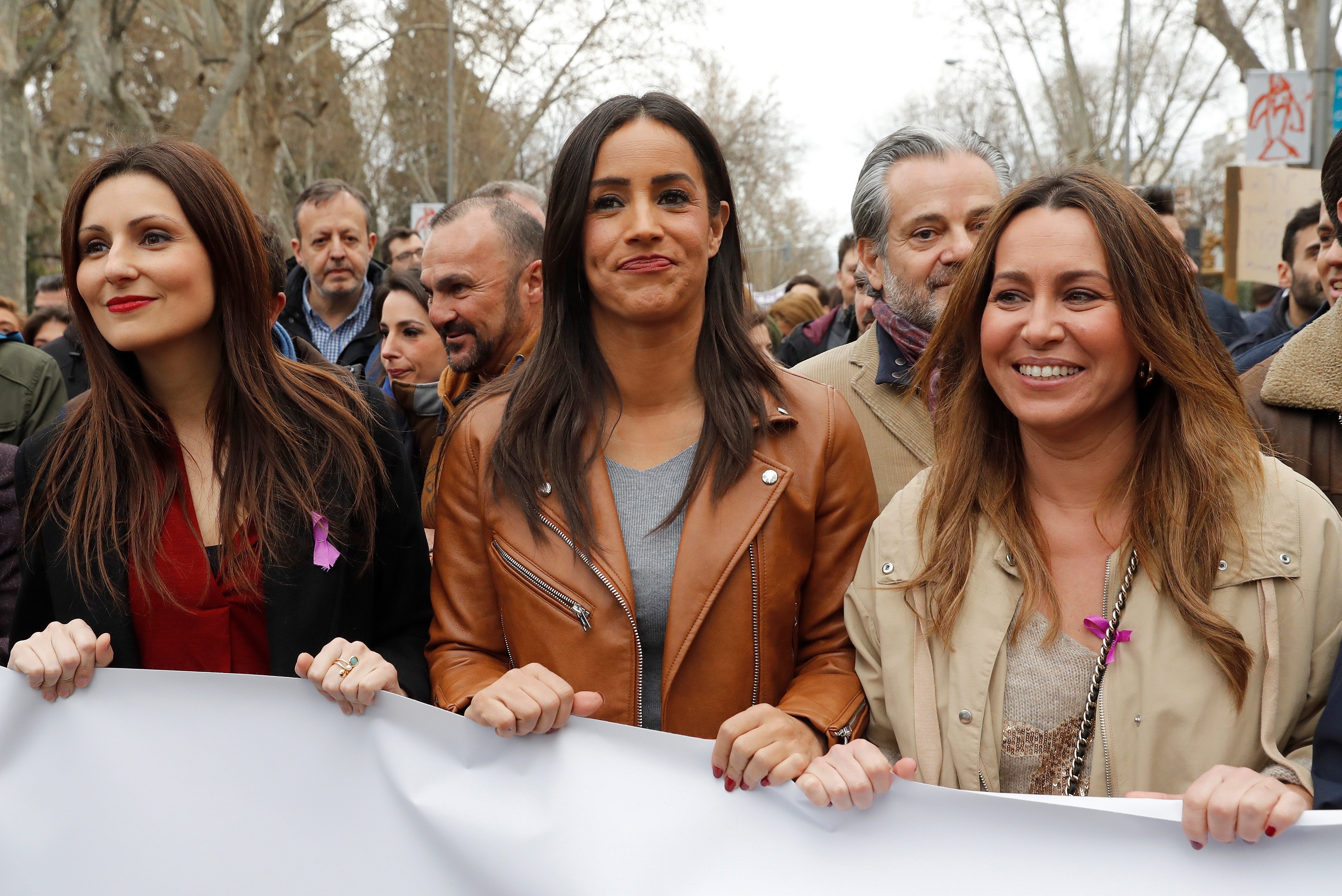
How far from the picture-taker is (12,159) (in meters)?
15.6

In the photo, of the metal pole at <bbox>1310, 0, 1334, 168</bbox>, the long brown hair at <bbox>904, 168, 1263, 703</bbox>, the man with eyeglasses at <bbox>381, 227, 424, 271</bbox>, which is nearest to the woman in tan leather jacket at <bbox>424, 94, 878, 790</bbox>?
the long brown hair at <bbox>904, 168, 1263, 703</bbox>

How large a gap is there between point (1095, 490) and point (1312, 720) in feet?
1.83

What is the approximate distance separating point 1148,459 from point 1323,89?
37.1ft

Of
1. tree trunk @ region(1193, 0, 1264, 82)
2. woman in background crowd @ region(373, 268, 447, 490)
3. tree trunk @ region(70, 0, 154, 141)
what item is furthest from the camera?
→ tree trunk @ region(1193, 0, 1264, 82)

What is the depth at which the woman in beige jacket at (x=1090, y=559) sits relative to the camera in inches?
86.0

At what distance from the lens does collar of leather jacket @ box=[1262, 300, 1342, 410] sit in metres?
2.77

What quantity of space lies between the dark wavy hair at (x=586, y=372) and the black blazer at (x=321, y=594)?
0.26 metres

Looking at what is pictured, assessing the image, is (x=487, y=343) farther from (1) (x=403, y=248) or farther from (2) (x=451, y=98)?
(2) (x=451, y=98)

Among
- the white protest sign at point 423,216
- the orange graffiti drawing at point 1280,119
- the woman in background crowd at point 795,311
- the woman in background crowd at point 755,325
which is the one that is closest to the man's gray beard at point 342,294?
the woman in background crowd at point 755,325

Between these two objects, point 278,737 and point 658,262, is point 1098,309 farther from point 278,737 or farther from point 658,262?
point 278,737

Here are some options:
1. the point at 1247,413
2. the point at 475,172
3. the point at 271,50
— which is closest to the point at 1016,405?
the point at 1247,413

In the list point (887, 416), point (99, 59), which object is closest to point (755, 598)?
point (887, 416)

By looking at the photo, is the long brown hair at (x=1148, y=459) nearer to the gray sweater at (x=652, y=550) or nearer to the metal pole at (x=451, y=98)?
the gray sweater at (x=652, y=550)

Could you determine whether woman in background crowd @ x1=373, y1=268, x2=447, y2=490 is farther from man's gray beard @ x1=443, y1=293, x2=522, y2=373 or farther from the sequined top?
the sequined top
